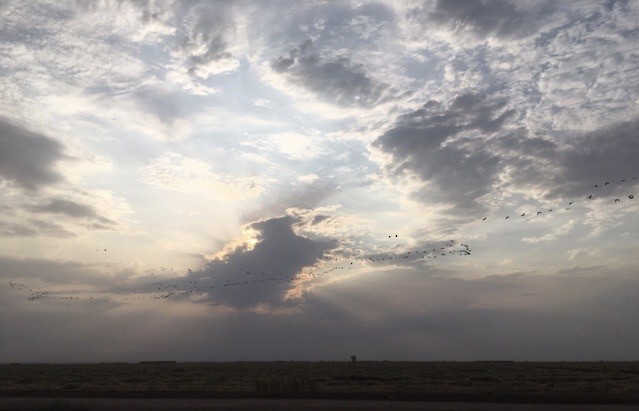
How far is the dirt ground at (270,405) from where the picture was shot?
93.2 ft

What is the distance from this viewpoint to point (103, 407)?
30.6m

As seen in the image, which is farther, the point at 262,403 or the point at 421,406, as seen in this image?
the point at 262,403

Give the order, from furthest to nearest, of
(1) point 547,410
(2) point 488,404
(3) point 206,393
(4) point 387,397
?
(3) point 206,393, (4) point 387,397, (2) point 488,404, (1) point 547,410

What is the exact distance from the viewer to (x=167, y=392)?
3769cm

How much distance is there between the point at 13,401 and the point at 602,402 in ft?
130

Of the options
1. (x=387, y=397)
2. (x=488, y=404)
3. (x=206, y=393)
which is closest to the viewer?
(x=488, y=404)

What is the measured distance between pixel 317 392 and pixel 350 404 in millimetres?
6928

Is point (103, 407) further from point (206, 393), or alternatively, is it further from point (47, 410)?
point (206, 393)

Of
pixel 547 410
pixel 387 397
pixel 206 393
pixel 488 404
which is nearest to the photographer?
pixel 547 410

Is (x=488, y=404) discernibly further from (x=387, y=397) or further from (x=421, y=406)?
(x=387, y=397)

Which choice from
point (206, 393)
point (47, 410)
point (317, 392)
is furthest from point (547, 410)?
point (47, 410)

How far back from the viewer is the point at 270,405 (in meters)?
29.9

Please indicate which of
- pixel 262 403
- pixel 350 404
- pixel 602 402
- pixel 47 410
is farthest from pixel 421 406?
pixel 47 410

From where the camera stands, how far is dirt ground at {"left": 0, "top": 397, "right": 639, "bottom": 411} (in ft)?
93.2
